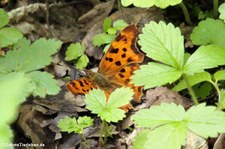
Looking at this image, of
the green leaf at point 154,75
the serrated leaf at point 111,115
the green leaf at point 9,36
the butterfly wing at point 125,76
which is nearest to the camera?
the green leaf at point 154,75

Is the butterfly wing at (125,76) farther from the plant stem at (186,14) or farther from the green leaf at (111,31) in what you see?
the plant stem at (186,14)

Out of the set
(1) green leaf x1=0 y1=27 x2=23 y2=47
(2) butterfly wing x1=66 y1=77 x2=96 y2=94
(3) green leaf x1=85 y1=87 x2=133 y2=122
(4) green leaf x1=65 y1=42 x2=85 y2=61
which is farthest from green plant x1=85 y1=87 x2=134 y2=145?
(4) green leaf x1=65 y1=42 x2=85 y2=61

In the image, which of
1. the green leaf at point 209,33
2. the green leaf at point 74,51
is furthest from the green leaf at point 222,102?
the green leaf at point 74,51

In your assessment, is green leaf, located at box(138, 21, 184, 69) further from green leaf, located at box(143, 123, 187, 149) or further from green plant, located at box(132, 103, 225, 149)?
green leaf, located at box(143, 123, 187, 149)

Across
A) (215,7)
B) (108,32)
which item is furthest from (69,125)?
(215,7)

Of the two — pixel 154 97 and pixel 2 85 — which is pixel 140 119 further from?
pixel 2 85

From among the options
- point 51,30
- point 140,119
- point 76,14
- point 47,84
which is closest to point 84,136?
point 47,84
